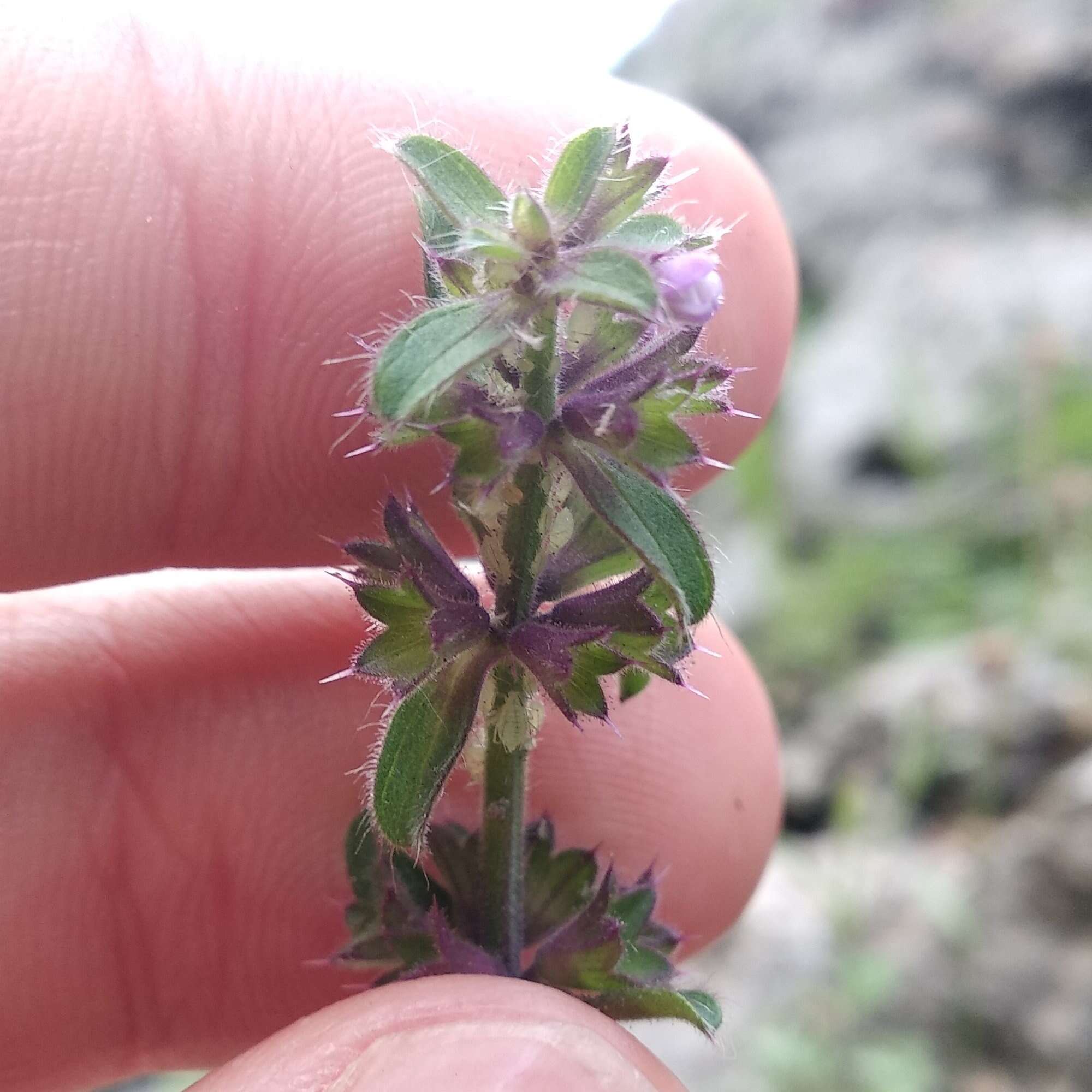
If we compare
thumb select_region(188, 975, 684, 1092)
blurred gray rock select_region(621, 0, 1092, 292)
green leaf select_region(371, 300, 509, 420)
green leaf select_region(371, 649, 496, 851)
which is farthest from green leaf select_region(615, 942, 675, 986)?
blurred gray rock select_region(621, 0, 1092, 292)

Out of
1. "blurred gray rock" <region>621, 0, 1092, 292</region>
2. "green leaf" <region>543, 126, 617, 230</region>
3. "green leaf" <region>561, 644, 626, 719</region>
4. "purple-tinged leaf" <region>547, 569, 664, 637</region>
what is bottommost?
"green leaf" <region>561, 644, 626, 719</region>

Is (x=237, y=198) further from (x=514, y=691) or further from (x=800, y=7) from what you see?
(x=800, y=7)

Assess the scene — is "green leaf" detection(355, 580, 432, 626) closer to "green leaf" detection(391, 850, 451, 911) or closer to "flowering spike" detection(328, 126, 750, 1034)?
"flowering spike" detection(328, 126, 750, 1034)

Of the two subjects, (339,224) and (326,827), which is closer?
(339,224)

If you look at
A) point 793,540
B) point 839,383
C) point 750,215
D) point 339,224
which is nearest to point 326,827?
point 339,224

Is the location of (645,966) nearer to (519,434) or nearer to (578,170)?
(519,434)

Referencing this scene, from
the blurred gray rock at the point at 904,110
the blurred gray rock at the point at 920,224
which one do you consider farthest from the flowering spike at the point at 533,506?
the blurred gray rock at the point at 904,110

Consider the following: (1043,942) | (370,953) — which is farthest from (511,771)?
(1043,942)
